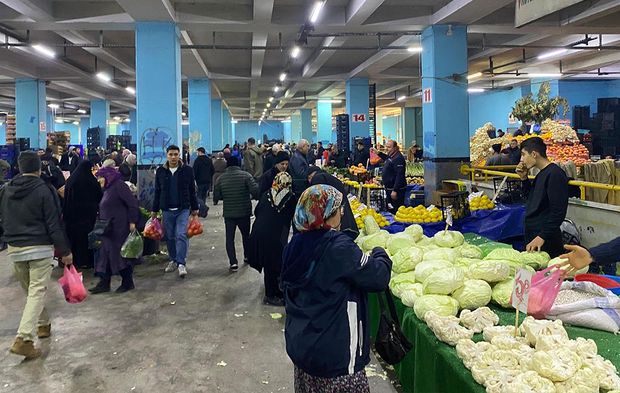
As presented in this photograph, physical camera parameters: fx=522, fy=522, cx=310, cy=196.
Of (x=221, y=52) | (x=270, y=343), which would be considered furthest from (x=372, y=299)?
(x=221, y=52)

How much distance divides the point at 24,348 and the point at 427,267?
328 centimetres

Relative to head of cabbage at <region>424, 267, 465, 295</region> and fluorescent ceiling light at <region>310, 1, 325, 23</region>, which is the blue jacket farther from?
fluorescent ceiling light at <region>310, 1, 325, 23</region>

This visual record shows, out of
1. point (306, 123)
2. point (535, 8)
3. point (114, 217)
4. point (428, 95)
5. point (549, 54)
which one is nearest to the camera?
point (535, 8)

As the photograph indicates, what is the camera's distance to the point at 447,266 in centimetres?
345

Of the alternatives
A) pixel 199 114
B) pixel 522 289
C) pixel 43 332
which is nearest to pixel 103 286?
pixel 43 332

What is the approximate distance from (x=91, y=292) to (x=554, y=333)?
5.44 m

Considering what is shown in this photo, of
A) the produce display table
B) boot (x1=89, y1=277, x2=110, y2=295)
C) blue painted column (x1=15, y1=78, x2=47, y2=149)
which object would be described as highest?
blue painted column (x1=15, y1=78, x2=47, y2=149)

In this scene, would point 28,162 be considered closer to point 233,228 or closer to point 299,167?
point 233,228

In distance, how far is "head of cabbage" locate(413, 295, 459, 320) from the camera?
2.89m

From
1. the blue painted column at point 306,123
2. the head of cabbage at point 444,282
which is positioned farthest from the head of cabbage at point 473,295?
the blue painted column at point 306,123

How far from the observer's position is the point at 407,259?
383 cm

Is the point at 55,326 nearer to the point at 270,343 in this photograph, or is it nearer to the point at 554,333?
the point at 270,343

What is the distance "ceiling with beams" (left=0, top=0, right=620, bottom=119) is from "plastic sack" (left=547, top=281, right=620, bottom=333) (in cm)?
420

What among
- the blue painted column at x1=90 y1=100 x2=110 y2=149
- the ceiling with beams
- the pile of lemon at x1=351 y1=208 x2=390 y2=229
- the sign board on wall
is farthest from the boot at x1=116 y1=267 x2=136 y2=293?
the blue painted column at x1=90 y1=100 x2=110 y2=149
